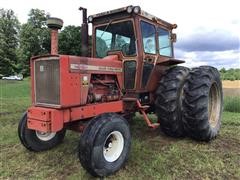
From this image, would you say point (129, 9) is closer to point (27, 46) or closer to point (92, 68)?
point (92, 68)

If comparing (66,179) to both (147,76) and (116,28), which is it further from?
(116,28)

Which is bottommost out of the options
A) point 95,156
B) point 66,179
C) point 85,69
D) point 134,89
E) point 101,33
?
point 66,179

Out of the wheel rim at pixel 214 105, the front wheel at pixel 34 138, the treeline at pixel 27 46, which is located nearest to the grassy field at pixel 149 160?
the front wheel at pixel 34 138

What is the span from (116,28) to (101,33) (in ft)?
1.34

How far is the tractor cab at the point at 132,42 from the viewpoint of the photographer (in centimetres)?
545

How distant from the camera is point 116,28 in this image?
223 inches

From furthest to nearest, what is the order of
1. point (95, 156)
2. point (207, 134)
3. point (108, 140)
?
point (207, 134) → point (108, 140) → point (95, 156)

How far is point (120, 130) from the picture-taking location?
Result: 4508 millimetres

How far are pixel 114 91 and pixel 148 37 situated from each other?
1359 millimetres

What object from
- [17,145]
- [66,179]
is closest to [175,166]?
[66,179]

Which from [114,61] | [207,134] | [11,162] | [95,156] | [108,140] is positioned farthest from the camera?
[207,134]

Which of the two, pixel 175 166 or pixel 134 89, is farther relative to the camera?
pixel 134 89

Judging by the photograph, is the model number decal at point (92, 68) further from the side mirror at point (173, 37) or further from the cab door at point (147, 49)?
the side mirror at point (173, 37)

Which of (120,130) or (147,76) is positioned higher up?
(147,76)
